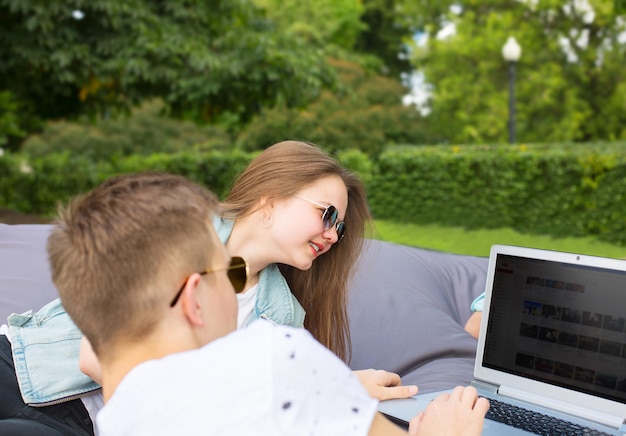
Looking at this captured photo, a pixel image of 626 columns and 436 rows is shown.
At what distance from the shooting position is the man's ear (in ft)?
3.83

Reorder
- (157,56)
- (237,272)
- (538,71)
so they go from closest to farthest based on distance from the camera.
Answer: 1. (237,272)
2. (157,56)
3. (538,71)

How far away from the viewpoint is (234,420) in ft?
3.45

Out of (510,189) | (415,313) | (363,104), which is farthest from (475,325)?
(363,104)

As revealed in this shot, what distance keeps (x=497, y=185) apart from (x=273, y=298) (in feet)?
28.9

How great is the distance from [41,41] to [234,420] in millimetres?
6887

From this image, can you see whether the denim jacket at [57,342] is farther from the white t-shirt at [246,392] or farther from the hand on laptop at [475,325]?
the white t-shirt at [246,392]

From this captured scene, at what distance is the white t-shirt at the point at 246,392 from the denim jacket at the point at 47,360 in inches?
36.7

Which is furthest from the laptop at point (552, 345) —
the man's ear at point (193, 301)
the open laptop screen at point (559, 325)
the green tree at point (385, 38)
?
the green tree at point (385, 38)

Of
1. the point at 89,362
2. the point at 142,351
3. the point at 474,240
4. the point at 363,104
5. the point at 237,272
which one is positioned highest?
the point at 363,104

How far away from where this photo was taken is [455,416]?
1446 millimetres

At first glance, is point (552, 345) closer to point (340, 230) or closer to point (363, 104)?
point (340, 230)

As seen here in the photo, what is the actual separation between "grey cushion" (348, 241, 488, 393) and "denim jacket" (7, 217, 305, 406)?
0.59m

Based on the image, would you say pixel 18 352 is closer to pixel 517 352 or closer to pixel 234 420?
pixel 234 420

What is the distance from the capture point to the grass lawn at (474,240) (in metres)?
9.08
